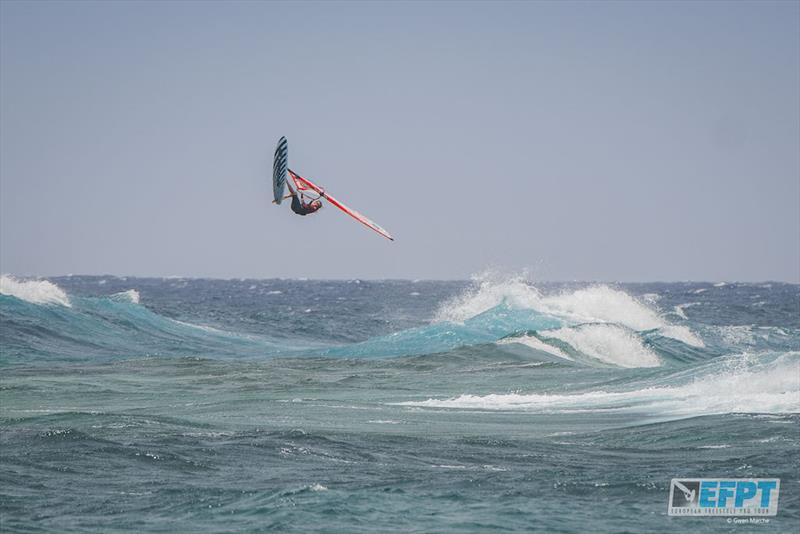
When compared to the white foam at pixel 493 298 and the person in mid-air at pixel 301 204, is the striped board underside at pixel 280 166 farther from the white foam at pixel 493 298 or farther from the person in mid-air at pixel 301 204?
the white foam at pixel 493 298

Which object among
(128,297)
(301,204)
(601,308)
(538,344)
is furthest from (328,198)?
(128,297)

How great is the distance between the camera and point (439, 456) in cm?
1296

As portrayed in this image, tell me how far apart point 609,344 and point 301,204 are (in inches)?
616

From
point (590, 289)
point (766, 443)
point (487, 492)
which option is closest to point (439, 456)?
point (487, 492)

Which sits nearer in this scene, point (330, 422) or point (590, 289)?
point (330, 422)

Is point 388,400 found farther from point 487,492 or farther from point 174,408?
point 487,492

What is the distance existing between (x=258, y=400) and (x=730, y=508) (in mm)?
10502

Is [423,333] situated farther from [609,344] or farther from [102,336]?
[102,336]

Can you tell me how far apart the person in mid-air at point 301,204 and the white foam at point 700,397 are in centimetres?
389

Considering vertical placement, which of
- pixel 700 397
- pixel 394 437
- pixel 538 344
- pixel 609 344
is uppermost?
pixel 609 344

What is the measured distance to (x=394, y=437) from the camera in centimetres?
1432

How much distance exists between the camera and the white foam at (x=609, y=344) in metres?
30.6

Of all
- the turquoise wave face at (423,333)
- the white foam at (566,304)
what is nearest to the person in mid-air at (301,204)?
the turquoise wave face at (423,333)

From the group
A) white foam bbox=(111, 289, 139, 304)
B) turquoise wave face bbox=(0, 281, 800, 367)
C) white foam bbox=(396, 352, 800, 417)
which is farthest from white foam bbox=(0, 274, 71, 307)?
white foam bbox=(396, 352, 800, 417)
